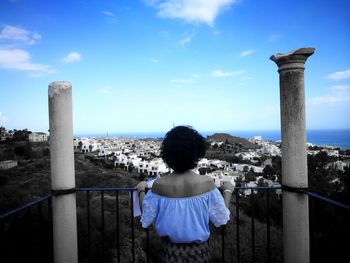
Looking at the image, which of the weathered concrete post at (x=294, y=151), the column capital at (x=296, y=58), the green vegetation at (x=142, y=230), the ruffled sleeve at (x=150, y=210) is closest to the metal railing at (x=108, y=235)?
the green vegetation at (x=142, y=230)

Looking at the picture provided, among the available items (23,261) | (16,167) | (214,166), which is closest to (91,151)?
(214,166)

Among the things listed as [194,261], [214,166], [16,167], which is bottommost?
[214,166]

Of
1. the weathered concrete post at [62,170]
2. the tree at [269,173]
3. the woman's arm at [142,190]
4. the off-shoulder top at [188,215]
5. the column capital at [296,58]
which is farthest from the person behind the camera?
the tree at [269,173]

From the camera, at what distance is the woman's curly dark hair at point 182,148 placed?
1895mm

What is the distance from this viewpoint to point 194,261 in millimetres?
1939

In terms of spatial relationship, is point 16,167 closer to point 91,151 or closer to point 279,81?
point 279,81

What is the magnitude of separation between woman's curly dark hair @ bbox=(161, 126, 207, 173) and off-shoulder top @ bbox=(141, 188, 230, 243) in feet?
0.78

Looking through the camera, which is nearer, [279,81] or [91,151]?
[279,81]

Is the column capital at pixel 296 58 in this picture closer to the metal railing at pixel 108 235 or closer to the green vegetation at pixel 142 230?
the metal railing at pixel 108 235

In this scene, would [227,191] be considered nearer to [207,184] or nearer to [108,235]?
[207,184]

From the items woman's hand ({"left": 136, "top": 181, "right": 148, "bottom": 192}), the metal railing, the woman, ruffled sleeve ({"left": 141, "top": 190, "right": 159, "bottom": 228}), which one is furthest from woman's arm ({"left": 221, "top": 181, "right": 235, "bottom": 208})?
woman's hand ({"left": 136, "top": 181, "right": 148, "bottom": 192})

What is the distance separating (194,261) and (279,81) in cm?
197

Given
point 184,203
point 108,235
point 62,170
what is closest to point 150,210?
point 184,203

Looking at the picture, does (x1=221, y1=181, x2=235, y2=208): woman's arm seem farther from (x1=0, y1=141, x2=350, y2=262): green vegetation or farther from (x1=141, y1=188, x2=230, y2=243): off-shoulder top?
(x1=0, y1=141, x2=350, y2=262): green vegetation
